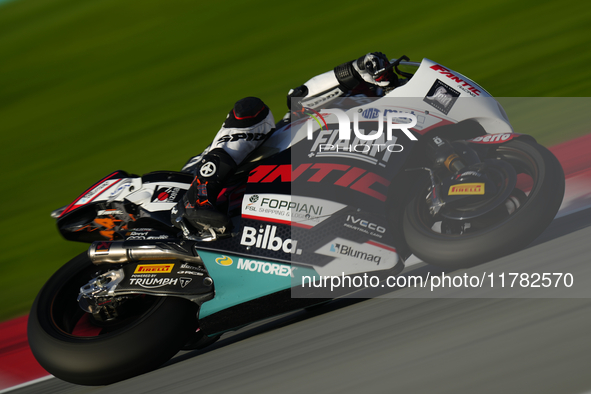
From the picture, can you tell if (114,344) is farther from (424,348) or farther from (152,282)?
(424,348)

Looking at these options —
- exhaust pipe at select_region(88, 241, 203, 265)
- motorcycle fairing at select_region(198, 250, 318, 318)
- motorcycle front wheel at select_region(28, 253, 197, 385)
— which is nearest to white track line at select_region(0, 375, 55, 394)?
motorcycle front wheel at select_region(28, 253, 197, 385)

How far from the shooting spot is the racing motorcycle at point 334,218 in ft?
9.57

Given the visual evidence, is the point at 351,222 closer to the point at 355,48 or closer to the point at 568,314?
the point at 568,314

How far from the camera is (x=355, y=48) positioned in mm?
7875

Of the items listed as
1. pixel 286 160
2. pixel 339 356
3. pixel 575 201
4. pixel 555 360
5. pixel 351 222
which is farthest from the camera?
pixel 575 201

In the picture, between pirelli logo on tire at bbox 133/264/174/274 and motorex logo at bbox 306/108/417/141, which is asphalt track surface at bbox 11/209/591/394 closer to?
pirelli logo on tire at bbox 133/264/174/274

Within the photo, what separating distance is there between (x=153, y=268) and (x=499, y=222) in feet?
6.09

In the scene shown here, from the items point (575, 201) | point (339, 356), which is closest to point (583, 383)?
point (339, 356)

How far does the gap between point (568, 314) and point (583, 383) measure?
1.67 ft

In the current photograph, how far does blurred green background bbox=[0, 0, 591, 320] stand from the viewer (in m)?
6.39

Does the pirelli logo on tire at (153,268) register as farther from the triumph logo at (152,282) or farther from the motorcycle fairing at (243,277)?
the motorcycle fairing at (243,277)

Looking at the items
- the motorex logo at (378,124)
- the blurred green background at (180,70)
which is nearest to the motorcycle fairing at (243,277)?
the motorex logo at (378,124)

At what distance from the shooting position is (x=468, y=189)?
9.52 feet

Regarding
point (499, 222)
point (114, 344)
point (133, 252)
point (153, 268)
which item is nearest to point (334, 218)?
point (499, 222)
